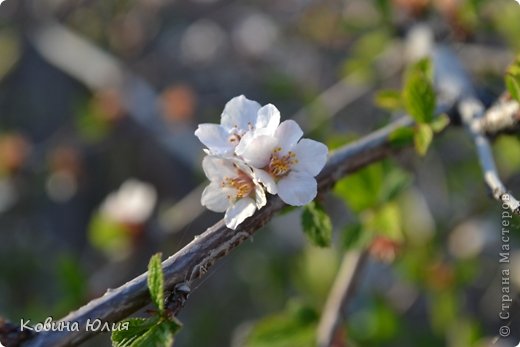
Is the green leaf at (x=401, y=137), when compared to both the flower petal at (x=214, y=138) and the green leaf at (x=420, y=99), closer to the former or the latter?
the green leaf at (x=420, y=99)

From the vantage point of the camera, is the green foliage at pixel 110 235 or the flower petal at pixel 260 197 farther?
the green foliage at pixel 110 235

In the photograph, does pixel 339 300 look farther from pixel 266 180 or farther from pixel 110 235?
pixel 110 235

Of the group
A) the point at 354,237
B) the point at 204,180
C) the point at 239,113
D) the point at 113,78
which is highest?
the point at 113,78

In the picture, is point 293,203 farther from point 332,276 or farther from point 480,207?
point 480,207

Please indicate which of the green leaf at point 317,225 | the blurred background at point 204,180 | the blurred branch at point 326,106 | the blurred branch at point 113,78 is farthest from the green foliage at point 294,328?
the blurred branch at point 113,78

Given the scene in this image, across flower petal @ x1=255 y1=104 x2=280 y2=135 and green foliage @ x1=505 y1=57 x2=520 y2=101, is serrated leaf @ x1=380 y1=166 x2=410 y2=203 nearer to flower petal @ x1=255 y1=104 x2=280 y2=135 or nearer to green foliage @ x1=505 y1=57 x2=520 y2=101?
green foliage @ x1=505 y1=57 x2=520 y2=101

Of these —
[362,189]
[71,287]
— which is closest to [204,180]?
[71,287]

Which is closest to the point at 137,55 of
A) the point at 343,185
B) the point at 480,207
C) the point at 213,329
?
the point at 213,329

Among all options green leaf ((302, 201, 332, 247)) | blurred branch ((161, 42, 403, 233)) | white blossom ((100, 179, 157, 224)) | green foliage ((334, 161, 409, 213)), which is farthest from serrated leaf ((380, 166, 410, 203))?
white blossom ((100, 179, 157, 224))
